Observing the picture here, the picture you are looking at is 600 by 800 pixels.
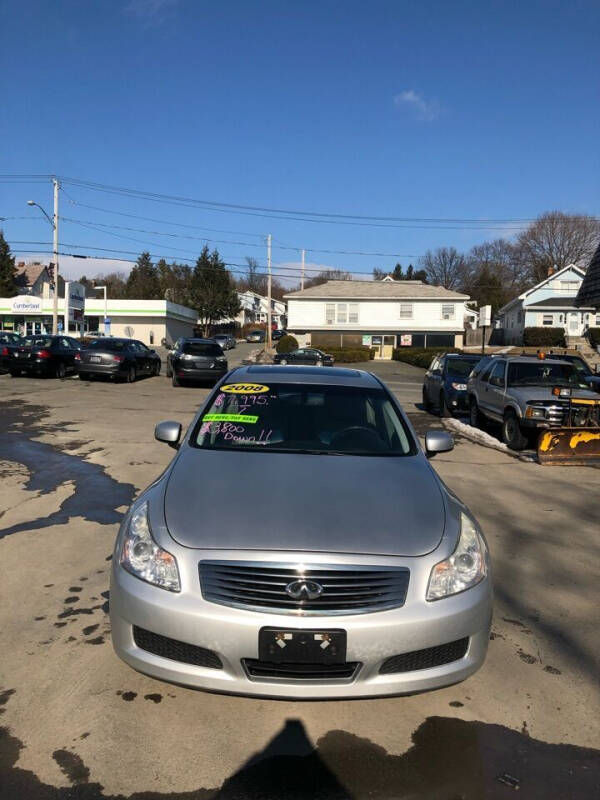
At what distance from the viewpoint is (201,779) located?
8.42ft

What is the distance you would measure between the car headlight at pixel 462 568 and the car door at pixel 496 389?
8935 millimetres

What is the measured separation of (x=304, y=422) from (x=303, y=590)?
190 cm

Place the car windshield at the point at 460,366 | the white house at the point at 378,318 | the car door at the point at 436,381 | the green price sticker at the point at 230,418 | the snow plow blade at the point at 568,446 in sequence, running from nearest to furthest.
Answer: the green price sticker at the point at 230,418
the snow plow blade at the point at 568,446
the car windshield at the point at 460,366
the car door at the point at 436,381
the white house at the point at 378,318

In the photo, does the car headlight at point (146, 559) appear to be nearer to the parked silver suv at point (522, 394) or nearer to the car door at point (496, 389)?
the parked silver suv at point (522, 394)

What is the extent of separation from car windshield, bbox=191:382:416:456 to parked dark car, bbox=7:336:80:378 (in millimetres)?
20266

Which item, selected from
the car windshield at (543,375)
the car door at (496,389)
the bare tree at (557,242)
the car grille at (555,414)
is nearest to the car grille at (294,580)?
the car grille at (555,414)

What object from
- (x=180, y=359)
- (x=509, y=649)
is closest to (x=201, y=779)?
(x=509, y=649)

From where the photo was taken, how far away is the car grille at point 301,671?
2.73m

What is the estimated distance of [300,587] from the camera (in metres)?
2.76

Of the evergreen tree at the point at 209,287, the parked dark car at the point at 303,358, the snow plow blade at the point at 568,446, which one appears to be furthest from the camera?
the evergreen tree at the point at 209,287

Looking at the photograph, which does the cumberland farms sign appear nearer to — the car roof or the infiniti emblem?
the car roof

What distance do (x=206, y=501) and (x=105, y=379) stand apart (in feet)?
71.9

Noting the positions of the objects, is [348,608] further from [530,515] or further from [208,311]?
[208,311]

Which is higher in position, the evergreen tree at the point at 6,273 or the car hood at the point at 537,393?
the evergreen tree at the point at 6,273
